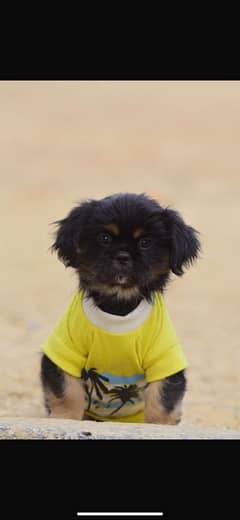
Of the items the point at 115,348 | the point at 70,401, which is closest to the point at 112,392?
the point at 70,401

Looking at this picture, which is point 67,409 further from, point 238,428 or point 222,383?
point 222,383

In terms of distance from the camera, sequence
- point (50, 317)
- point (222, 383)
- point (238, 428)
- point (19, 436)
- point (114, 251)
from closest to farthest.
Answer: point (19, 436) → point (114, 251) → point (238, 428) → point (222, 383) → point (50, 317)

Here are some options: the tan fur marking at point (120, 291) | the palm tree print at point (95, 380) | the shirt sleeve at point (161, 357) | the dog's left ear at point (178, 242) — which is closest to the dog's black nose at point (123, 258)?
the tan fur marking at point (120, 291)

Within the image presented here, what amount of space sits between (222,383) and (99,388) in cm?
380

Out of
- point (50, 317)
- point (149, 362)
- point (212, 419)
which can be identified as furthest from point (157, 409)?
point (50, 317)

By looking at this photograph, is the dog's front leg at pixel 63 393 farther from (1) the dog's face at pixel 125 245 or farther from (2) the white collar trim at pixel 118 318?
(1) the dog's face at pixel 125 245

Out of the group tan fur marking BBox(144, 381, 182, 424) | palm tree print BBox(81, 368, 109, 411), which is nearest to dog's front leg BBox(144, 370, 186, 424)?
tan fur marking BBox(144, 381, 182, 424)

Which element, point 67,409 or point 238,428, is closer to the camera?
point 67,409

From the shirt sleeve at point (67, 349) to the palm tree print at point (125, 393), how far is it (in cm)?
31

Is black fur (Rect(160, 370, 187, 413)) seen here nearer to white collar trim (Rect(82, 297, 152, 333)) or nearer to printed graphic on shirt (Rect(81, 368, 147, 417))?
printed graphic on shirt (Rect(81, 368, 147, 417))

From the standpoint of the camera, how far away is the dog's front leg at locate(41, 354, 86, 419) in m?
8.95

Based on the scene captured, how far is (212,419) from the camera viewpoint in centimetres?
1068

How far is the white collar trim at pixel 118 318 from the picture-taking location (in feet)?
28.7

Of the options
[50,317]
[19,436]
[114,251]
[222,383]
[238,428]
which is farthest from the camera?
[50,317]
